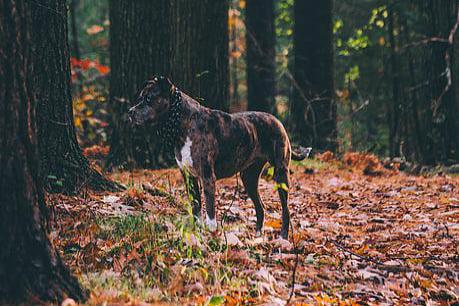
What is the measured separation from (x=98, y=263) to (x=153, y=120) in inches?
71.3

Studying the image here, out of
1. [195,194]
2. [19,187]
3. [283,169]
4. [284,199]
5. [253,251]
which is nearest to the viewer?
[19,187]

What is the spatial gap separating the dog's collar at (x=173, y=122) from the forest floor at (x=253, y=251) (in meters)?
0.80

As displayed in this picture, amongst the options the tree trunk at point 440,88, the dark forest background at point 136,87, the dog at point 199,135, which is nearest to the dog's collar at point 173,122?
the dog at point 199,135

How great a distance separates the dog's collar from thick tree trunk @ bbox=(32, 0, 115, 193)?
136 centimetres

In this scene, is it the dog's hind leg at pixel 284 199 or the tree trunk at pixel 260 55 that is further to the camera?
the tree trunk at pixel 260 55

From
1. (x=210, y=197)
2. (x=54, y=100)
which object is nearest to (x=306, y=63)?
(x=54, y=100)

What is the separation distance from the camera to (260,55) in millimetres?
18344

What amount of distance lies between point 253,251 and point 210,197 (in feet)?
2.56

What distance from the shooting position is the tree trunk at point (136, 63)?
1101 cm

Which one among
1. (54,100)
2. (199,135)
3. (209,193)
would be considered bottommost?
(209,193)

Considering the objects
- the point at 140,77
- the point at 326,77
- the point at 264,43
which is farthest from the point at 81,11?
the point at 140,77

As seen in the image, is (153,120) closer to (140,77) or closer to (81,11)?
(140,77)

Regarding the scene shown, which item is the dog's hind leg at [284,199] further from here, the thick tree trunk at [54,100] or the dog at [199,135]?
the thick tree trunk at [54,100]

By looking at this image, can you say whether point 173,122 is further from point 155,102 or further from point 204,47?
point 204,47
